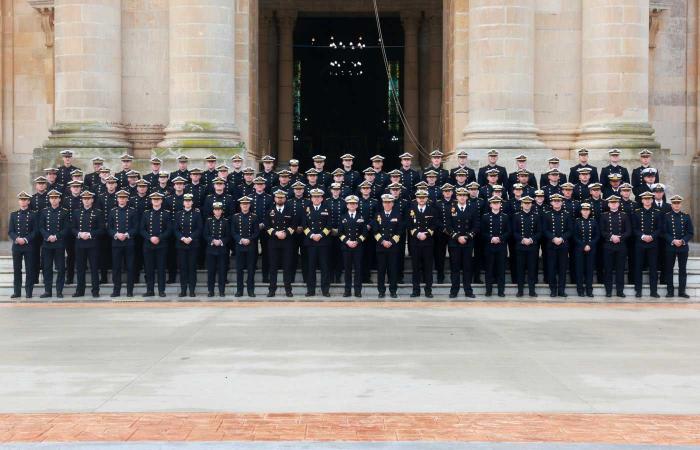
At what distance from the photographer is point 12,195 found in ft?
94.9

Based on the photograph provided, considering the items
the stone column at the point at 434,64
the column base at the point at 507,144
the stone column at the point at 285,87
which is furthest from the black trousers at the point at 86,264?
the stone column at the point at 434,64

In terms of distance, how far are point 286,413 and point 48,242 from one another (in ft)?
36.1

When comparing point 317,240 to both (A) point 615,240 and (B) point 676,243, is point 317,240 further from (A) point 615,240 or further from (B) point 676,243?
(B) point 676,243

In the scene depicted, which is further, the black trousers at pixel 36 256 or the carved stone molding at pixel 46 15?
the carved stone molding at pixel 46 15

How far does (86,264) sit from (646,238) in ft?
32.8

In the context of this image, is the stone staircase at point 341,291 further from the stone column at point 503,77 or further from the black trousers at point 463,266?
the stone column at point 503,77

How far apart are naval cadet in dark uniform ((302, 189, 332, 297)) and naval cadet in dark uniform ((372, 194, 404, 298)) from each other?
2.94 ft

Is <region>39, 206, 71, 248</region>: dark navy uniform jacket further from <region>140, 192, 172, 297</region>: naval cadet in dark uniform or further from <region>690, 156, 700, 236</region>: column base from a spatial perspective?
<region>690, 156, 700, 236</region>: column base

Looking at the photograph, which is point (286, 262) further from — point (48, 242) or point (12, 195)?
point (12, 195)

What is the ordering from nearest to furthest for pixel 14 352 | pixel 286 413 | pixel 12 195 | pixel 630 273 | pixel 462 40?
pixel 286 413 < pixel 14 352 < pixel 630 273 < pixel 462 40 < pixel 12 195

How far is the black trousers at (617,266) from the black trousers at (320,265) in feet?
16.1

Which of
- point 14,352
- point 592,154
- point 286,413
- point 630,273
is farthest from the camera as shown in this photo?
point 592,154

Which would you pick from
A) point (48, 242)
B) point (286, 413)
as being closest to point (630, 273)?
point (48, 242)

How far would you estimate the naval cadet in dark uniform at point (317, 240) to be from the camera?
19.3 metres
